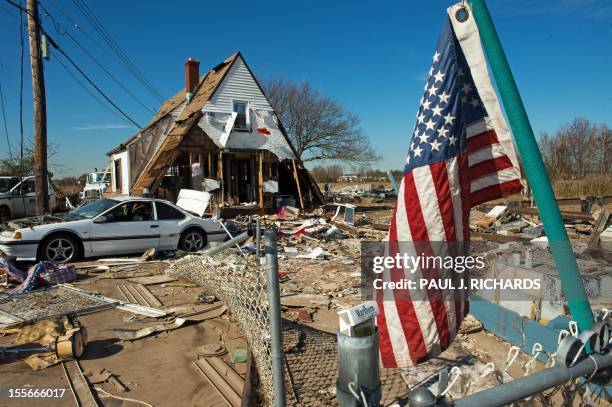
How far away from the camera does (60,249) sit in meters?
9.26

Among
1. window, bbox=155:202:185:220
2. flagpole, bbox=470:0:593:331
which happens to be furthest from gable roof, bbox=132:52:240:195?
flagpole, bbox=470:0:593:331

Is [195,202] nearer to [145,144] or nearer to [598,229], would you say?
[598,229]

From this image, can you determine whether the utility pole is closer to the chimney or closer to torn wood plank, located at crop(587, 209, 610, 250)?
the chimney

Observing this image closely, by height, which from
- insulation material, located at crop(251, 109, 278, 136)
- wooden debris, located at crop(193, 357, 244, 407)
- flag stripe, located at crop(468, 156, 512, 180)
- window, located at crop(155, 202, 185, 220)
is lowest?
wooden debris, located at crop(193, 357, 244, 407)

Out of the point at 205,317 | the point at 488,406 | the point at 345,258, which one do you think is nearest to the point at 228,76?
the point at 345,258

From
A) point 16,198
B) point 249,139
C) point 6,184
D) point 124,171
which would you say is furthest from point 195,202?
point 6,184

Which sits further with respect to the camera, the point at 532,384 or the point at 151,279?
the point at 151,279

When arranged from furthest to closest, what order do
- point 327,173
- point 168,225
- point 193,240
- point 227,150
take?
point 327,173 → point 227,150 → point 193,240 → point 168,225

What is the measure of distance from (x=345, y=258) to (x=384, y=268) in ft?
27.2

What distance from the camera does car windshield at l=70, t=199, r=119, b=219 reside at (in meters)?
9.81

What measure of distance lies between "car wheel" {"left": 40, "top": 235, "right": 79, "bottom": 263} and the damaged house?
975 centimetres

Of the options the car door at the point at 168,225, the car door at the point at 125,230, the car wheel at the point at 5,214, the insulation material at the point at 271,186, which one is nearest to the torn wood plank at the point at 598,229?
the car door at the point at 168,225

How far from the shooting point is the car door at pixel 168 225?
10.6 m

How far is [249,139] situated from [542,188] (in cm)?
1981
